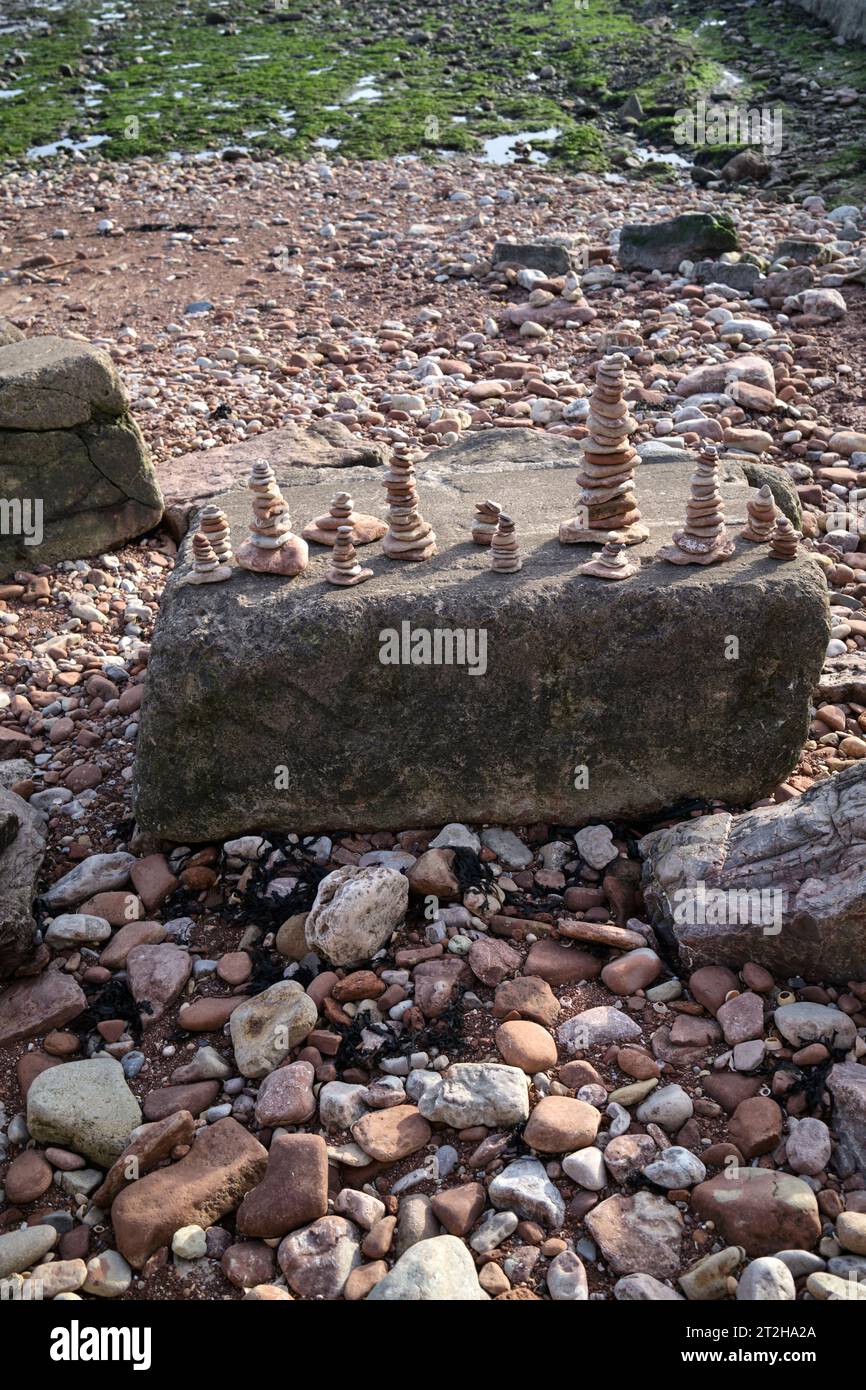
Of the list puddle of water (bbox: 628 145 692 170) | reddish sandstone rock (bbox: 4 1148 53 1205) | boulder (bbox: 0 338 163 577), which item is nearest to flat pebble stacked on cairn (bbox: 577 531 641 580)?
reddish sandstone rock (bbox: 4 1148 53 1205)

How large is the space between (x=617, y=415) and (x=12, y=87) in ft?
69.7

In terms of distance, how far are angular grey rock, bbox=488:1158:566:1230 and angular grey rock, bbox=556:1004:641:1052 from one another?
59cm

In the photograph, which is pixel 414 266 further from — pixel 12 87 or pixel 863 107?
pixel 12 87

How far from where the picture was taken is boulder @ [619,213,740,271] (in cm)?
1254

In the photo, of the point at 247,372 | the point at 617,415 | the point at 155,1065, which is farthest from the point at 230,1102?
the point at 247,372

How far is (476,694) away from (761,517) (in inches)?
62.9

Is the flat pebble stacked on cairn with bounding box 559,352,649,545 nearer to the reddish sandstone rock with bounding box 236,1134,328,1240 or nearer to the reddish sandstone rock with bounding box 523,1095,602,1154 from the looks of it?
the reddish sandstone rock with bounding box 523,1095,602,1154

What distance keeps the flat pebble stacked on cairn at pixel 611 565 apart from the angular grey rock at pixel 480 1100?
2170 mm

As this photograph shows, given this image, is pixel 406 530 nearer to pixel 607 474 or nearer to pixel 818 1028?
pixel 607 474

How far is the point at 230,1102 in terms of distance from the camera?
4340 mm

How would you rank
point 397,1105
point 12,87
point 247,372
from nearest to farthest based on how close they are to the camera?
point 397,1105, point 247,372, point 12,87

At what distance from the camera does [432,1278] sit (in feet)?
11.6

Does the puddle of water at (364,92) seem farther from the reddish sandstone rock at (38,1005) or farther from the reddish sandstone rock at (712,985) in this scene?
the reddish sandstone rock at (712,985)

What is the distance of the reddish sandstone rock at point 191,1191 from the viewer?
3.80 metres
